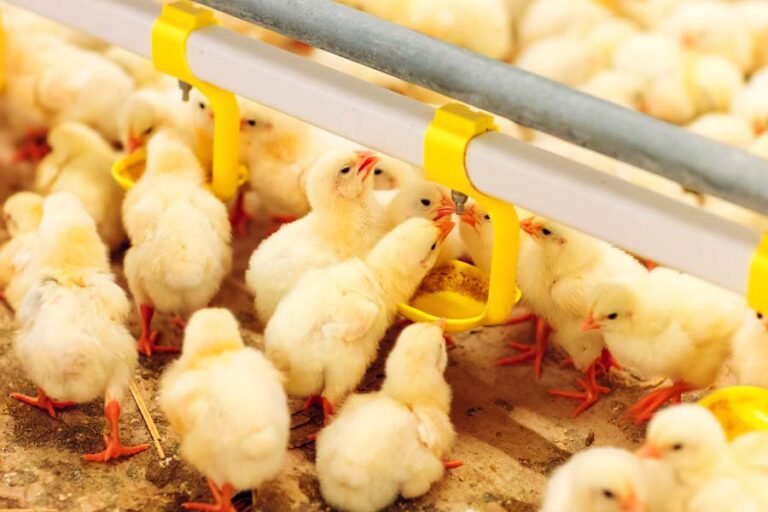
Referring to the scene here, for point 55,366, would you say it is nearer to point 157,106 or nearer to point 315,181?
point 315,181

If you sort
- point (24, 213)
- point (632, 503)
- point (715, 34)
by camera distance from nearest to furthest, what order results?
point (632, 503) < point (24, 213) < point (715, 34)

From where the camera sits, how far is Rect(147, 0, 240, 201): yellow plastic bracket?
267cm

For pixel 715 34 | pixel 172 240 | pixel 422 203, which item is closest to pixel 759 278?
pixel 422 203

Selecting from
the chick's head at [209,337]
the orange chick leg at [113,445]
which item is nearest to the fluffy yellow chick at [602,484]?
the chick's head at [209,337]

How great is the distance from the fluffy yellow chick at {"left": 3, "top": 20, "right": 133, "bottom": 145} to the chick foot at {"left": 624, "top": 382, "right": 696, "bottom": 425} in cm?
180

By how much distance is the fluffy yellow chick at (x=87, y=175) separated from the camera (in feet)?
10.1

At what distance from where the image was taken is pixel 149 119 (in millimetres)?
3094

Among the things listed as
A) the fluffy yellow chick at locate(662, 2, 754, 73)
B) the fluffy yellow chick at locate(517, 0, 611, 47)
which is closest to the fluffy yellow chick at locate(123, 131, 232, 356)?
the fluffy yellow chick at locate(517, 0, 611, 47)

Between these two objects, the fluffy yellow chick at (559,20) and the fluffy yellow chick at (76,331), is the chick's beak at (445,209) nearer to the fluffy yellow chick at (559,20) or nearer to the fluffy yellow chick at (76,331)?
the fluffy yellow chick at (76,331)

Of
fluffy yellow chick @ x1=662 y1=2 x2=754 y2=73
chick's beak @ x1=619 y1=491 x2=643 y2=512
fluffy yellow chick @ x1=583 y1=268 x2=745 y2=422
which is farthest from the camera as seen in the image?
fluffy yellow chick @ x1=662 y1=2 x2=754 y2=73

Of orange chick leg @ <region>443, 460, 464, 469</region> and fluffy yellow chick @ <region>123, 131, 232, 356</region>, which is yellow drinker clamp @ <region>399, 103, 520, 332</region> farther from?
fluffy yellow chick @ <region>123, 131, 232, 356</region>

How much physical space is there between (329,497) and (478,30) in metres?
2.14

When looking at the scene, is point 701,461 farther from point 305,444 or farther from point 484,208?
point 305,444

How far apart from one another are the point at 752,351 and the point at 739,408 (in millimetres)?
144
